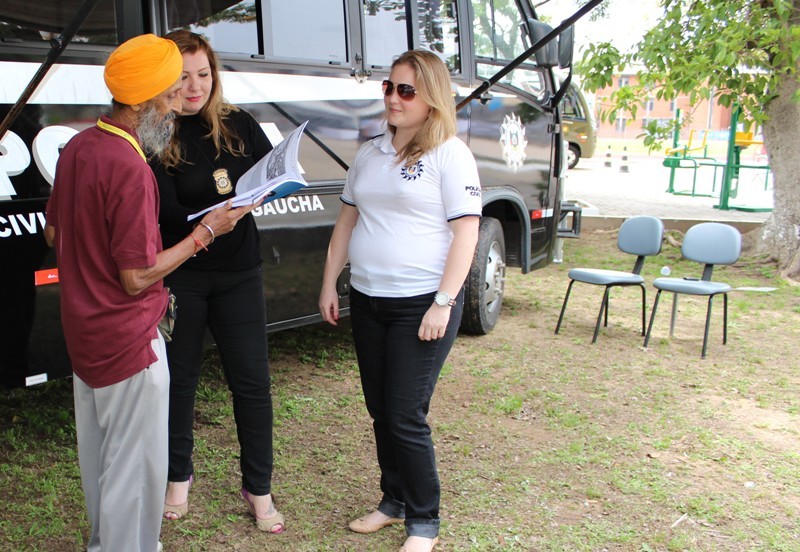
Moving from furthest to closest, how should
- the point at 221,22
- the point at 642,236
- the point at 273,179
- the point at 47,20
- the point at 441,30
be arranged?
the point at 642,236 < the point at 441,30 < the point at 221,22 < the point at 47,20 < the point at 273,179

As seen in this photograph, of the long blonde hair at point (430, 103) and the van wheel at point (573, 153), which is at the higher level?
the long blonde hair at point (430, 103)

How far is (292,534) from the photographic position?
329 centimetres

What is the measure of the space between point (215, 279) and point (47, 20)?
1.26 metres

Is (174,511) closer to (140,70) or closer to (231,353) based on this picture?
(231,353)

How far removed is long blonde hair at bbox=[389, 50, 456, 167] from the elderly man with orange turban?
646 mm

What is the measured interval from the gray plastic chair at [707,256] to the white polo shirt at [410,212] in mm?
3709

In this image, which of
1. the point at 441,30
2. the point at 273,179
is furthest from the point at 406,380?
the point at 441,30

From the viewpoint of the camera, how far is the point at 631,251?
22.0 ft

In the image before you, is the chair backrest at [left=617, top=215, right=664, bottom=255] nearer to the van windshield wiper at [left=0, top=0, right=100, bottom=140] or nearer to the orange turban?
the van windshield wiper at [left=0, top=0, right=100, bottom=140]

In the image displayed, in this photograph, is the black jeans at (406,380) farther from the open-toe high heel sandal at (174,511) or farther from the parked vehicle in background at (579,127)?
the parked vehicle in background at (579,127)

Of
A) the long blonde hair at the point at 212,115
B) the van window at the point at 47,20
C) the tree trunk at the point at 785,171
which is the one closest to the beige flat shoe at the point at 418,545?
the long blonde hair at the point at 212,115

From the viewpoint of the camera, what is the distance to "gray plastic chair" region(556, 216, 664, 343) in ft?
20.5

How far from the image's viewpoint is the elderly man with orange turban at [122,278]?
226 cm

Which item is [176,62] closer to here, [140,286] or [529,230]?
[140,286]
